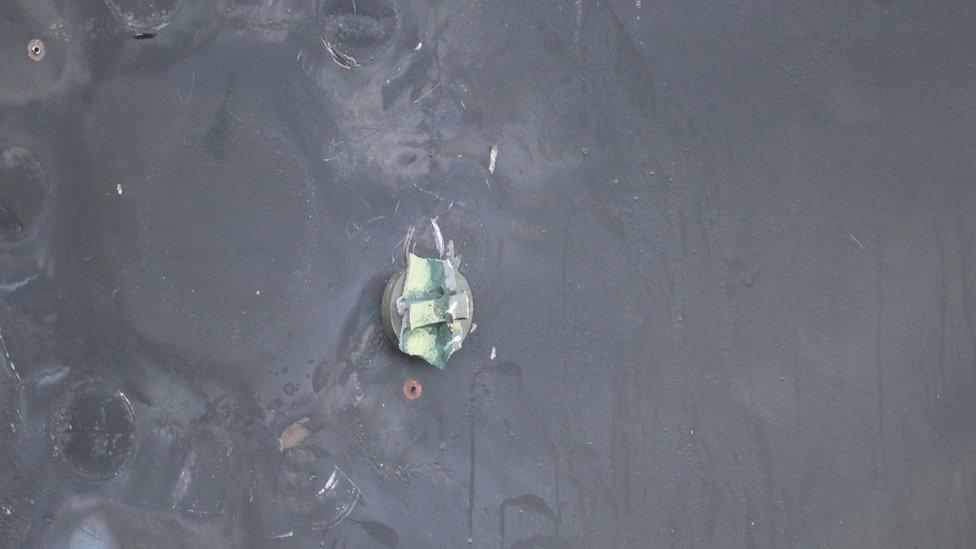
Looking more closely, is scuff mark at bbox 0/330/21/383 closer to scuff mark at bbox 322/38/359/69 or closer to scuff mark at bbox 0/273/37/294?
scuff mark at bbox 0/273/37/294

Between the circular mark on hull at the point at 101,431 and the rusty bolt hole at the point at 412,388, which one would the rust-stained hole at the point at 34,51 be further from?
the rusty bolt hole at the point at 412,388

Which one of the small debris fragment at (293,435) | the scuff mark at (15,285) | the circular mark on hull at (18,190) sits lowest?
the small debris fragment at (293,435)

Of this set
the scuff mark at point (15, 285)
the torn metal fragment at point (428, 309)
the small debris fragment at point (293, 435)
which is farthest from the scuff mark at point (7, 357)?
the torn metal fragment at point (428, 309)

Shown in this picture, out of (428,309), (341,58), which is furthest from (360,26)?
(428,309)

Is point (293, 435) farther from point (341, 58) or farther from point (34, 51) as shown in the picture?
point (34, 51)

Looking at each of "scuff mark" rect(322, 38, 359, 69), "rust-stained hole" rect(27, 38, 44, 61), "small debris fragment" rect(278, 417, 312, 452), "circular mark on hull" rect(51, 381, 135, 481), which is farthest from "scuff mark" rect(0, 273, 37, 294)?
"scuff mark" rect(322, 38, 359, 69)
